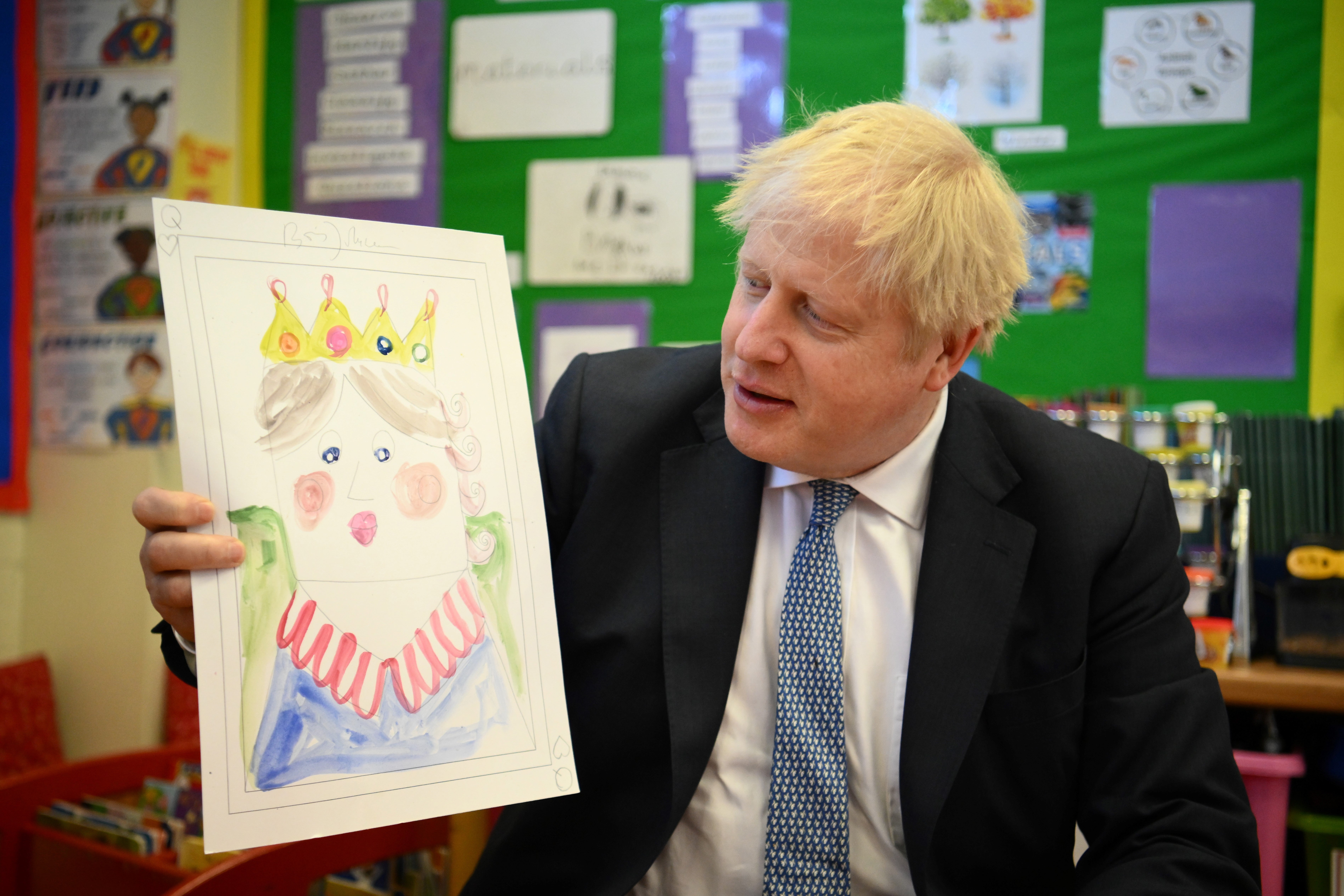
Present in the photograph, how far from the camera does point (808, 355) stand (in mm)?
1037

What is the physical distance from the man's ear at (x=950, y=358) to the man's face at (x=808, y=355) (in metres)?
0.02

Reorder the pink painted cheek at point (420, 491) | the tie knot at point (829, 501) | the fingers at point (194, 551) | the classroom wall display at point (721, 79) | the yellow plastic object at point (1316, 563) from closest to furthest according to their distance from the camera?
the fingers at point (194, 551)
the pink painted cheek at point (420, 491)
the tie knot at point (829, 501)
the yellow plastic object at point (1316, 563)
the classroom wall display at point (721, 79)

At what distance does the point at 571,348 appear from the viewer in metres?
2.49

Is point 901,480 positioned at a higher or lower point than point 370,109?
lower

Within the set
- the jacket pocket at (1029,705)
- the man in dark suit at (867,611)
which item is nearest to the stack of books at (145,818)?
the man in dark suit at (867,611)

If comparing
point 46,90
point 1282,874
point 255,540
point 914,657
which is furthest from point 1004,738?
point 46,90

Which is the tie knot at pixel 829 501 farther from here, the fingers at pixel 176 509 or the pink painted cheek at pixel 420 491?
the fingers at pixel 176 509

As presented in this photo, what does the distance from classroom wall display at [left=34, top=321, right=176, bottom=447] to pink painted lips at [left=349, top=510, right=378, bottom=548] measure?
6.12ft

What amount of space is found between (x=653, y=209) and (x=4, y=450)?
1.76 m

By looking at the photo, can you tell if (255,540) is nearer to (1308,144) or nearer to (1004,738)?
(1004,738)

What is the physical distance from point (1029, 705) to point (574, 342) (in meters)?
1.63

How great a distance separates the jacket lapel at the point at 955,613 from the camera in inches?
41.2

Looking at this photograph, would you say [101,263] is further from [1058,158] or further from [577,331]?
[1058,158]
